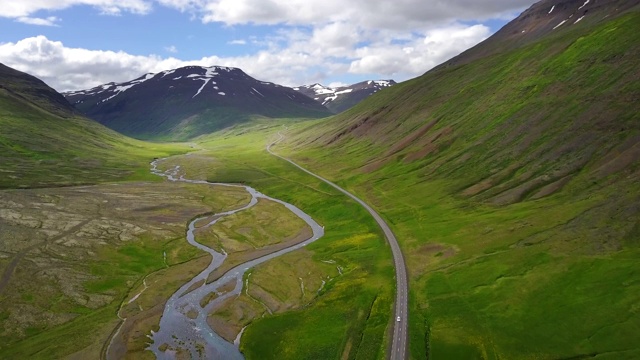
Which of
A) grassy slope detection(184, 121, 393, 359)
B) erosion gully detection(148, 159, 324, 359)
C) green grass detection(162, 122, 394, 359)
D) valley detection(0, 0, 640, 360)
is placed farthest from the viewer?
erosion gully detection(148, 159, 324, 359)

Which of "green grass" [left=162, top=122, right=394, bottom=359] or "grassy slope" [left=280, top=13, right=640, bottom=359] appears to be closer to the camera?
"grassy slope" [left=280, top=13, right=640, bottom=359]

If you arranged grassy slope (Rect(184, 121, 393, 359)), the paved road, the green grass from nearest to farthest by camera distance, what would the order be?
the paved road → grassy slope (Rect(184, 121, 393, 359)) → the green grass

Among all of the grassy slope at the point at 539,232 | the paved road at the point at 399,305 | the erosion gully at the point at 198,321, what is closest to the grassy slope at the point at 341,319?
the paved road at the point at 399,305

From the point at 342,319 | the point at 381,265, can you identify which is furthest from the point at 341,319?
the point at 381,265

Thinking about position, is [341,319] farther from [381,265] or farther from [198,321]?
[381,265]

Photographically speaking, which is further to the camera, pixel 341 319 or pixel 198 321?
pixel 198 321

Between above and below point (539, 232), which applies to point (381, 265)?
below

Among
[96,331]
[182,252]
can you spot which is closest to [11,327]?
[96,331]

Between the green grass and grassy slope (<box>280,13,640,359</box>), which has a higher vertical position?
grassy slope (<box>280,13,640,359</box>)

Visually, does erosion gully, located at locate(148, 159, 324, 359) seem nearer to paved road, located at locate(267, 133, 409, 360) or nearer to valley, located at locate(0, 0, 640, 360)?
valley, located at locate(0, 0, 640, 360)

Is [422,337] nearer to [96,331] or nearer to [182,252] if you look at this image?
[96,331]

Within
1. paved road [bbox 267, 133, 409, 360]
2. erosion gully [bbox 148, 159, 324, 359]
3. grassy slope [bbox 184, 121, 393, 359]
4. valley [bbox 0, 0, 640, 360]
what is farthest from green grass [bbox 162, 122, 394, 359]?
erosion gully [bbox 148, 159, 324, 359]

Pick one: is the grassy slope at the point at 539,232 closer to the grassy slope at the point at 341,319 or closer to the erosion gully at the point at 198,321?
the grassy slope at the point at 341,319
